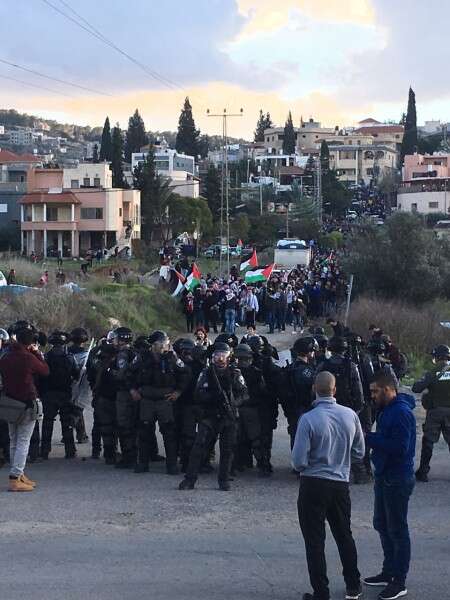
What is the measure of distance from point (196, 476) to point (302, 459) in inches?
164

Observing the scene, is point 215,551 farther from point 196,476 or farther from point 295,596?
point 196,476

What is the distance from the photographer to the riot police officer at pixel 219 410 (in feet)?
35.0

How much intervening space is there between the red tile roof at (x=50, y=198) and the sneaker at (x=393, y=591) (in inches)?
2541

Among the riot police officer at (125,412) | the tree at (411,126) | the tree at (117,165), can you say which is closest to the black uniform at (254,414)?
the riot police officer at (125,412)

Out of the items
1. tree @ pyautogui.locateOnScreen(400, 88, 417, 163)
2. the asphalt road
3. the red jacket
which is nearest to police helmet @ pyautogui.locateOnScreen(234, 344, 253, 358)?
the asphalt road

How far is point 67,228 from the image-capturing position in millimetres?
70438

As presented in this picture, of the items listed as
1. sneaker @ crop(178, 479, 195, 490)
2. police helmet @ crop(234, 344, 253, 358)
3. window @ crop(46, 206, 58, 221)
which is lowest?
sneaker @ crop(178, 479, 195, 490)

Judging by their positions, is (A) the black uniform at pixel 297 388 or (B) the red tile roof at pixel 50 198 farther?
(B) the red tile roof at pixel 50 198

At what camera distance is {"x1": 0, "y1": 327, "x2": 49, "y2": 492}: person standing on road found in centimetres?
1052

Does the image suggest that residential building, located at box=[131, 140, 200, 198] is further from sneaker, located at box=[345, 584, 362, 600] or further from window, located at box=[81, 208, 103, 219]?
sneaker, located at box=[345, 584, 362, 600]

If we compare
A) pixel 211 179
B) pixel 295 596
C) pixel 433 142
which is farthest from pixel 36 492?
pixel 433 142

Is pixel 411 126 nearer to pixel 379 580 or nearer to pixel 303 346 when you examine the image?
pixel 303 346

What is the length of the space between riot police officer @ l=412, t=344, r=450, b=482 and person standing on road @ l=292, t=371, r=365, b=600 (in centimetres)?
425

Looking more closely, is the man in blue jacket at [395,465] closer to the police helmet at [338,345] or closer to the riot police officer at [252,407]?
the police helmet at [338,345]
